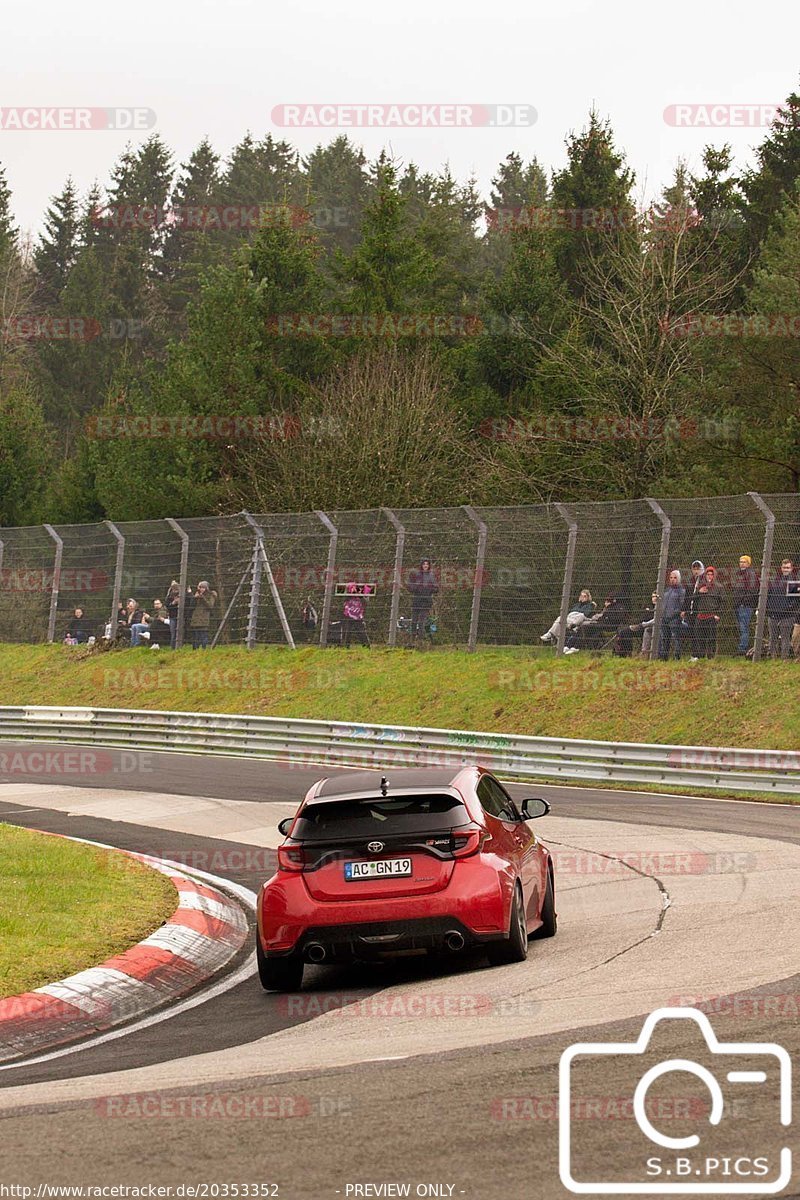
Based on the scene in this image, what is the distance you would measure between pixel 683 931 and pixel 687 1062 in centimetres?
426

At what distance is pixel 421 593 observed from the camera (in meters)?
30.3

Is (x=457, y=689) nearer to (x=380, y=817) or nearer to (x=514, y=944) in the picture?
(x=380, y=817)

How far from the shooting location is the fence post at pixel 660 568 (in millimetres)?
25594

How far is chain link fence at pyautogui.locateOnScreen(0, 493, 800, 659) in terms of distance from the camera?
82.0 ft

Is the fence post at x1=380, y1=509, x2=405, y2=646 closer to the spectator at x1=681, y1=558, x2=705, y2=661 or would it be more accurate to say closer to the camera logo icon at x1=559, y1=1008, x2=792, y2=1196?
the spectator at x1=681, y1=558, x2=705, y2=661

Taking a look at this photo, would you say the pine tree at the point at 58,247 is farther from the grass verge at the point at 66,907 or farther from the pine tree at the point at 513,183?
the grass verge at the point at 66,907

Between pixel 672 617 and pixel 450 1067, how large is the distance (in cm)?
1914

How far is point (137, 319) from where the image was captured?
90.4 m

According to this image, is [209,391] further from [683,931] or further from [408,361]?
[683,931]

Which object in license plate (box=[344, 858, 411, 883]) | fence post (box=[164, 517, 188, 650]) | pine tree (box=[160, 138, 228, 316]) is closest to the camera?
license plate (box=[344, 858, 411, 883])

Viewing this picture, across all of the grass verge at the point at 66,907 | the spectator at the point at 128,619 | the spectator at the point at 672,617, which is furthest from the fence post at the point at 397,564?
the grass verge at the point at 66,907

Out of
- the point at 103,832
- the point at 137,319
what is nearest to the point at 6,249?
the point at 137,319

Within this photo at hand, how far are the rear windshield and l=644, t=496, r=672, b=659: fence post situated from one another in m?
15.8

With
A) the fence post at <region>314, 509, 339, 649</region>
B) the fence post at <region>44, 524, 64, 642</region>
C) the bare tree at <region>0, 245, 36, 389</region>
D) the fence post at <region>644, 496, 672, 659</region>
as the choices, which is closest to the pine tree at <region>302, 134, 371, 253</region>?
the bare tree at <region>0, 245, 36, 389</region>
